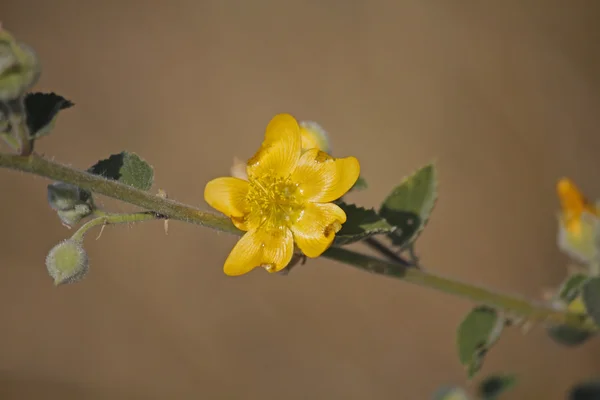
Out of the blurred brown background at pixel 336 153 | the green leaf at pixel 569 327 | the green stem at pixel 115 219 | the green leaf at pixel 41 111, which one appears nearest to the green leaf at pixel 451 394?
the green leaf at pixel 569 327

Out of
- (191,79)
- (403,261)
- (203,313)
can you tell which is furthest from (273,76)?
(403,261)

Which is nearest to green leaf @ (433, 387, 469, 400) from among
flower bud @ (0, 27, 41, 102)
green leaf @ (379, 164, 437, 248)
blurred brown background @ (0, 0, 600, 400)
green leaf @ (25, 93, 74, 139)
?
green leaf @ (379, 164, 437, 248)

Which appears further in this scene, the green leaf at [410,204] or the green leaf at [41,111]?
the green leaf at [410,204]

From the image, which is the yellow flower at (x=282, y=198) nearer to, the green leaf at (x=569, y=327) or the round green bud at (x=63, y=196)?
the round green bud at (x=63, y=196)

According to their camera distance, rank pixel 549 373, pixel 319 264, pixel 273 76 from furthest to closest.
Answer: pixel 273 76 < pixel 319 264 < pixel 549 373

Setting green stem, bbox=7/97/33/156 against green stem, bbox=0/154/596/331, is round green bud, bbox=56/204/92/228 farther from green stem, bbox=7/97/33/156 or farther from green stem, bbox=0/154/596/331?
green stem, bbox=7/97/33/156

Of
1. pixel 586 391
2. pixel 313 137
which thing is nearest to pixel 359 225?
pixel 313 137

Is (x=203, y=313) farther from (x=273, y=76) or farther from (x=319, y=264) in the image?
(x=273, y=76)
